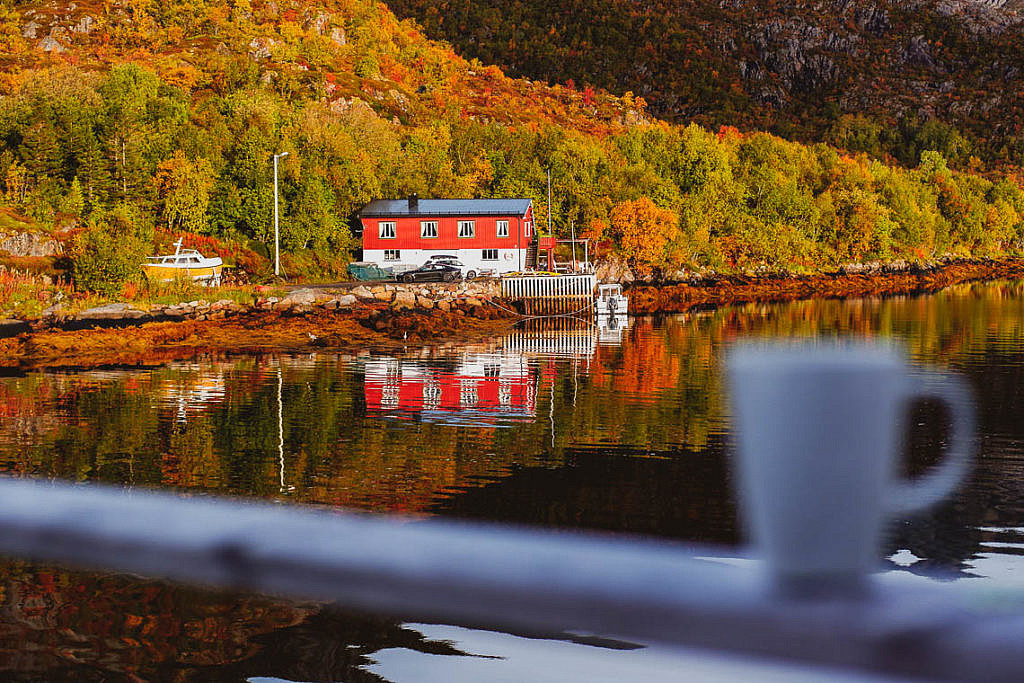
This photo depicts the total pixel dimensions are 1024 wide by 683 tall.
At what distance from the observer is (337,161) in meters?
61.8

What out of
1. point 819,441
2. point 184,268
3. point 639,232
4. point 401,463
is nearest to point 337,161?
point 184,268

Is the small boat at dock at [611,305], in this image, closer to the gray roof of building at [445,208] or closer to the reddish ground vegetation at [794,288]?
the reddish ground vegetation at [794,288]

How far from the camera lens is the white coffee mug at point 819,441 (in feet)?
7.88

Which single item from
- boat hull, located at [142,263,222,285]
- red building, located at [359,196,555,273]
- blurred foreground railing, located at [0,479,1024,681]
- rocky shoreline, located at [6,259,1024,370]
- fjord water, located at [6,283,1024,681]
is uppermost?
red building, located at [359,196,555,273]

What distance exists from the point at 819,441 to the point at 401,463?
42.0 ft

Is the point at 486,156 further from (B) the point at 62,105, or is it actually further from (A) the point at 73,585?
(A) the point at 73,585

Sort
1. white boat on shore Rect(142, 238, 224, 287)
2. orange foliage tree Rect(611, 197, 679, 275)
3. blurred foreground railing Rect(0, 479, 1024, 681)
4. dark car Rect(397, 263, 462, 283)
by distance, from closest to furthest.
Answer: blurred foreground railing Rect(0, 479, 1024, 681)
white boat on shore Rect(142, 238, 224, 287)
dark car Rect(397, 263, 462, 283)
orange foliage tree Rect(611, 197, 679, 275)

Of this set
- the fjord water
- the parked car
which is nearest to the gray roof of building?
the parked car

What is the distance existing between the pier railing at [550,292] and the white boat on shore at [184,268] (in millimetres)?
13334

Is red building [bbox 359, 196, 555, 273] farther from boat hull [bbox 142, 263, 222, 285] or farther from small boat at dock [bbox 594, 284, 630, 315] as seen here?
boat hull [bbox 142, 263, 222, 285]

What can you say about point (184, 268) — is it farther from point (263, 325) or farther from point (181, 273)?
point (263, 325)

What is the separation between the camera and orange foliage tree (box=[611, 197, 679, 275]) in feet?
241

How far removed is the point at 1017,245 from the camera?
140 meters

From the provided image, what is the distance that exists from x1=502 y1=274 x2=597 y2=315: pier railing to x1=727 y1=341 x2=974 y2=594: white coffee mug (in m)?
45.9
